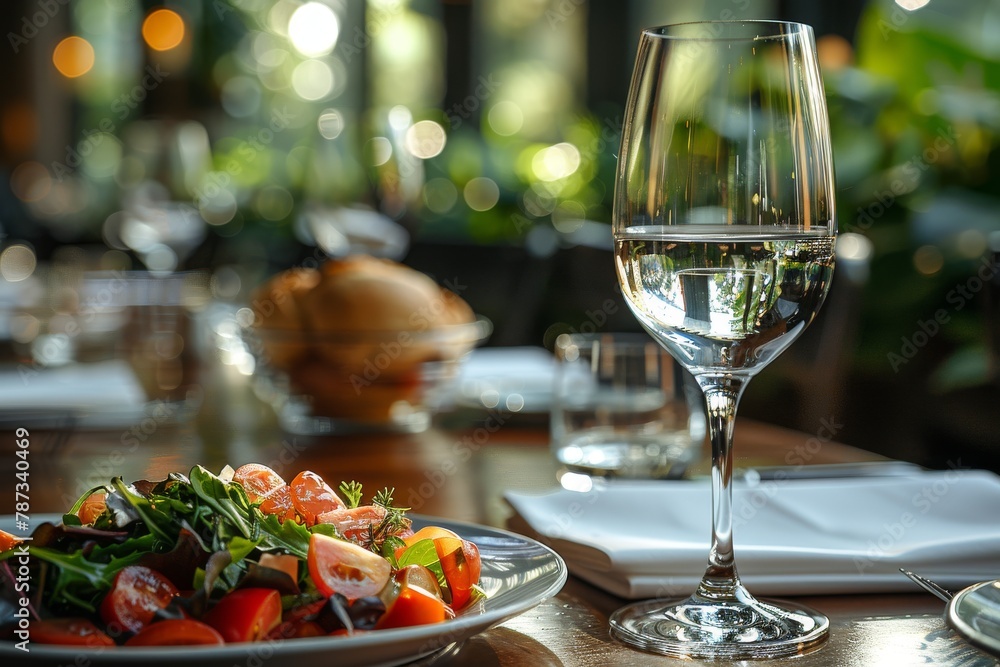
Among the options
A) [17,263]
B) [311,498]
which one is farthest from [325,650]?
[17,263]

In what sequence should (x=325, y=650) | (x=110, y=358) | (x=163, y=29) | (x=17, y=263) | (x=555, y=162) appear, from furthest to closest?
1. (x=163, y=29)
2. (x=555, y=162)
3. (x=17, y=263)
4. (x=110, y=358)
5. (x=325, y=650)

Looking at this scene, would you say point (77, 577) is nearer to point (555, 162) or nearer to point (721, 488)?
point (721, 488)

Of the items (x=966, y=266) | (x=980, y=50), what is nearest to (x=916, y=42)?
(x=980, y=50)

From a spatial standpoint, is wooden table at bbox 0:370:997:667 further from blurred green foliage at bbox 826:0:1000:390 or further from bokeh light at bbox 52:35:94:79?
bokeh light at bbox 52:35:94:79

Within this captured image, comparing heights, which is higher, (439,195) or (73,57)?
(73,57)

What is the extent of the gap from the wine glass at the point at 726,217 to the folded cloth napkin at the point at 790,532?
0.24ft

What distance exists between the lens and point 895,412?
2.35 m

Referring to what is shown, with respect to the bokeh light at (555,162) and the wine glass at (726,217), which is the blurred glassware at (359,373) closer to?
the wine glass at (726,217)

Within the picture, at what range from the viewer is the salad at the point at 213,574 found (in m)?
0.45

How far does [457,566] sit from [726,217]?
0.67ft

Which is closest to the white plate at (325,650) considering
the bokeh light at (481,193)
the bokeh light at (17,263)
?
the bokeh light at (17,263)

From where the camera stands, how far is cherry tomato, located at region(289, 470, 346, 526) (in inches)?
22.4

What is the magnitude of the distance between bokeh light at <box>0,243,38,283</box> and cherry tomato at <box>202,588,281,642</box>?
2.74 metres

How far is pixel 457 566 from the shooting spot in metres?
0.53
